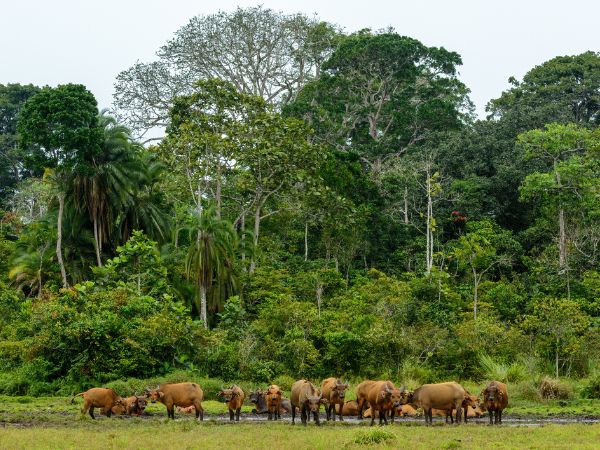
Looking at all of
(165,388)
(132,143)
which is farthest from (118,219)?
(165,388)

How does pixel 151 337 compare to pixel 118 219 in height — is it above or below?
below

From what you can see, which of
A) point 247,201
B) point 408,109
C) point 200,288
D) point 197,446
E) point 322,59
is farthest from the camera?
point 322,59

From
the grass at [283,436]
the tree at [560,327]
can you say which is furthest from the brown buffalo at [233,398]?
the tree at [560,327]

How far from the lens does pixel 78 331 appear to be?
29156mm

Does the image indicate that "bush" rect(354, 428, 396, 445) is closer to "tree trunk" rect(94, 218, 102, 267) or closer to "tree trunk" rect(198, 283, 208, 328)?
"tree trunk" rect(198, 283, 208, 328)

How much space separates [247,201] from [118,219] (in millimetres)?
6871

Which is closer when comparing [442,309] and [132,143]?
[442,309]

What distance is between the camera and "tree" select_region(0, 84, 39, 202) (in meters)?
63.8

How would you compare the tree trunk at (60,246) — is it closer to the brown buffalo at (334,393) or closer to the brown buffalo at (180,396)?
the brown buffalo at (180,396)

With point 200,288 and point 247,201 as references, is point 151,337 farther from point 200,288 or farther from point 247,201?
point 247,201

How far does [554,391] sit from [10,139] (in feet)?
166

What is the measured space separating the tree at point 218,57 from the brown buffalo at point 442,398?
3755 cm

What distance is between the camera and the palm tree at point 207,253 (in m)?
34.2

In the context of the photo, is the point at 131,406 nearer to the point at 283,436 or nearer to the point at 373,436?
the point at 283,436
